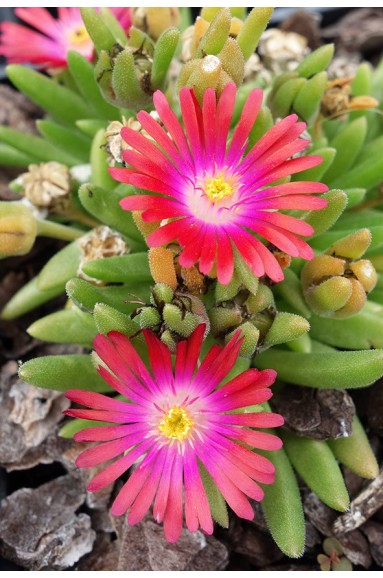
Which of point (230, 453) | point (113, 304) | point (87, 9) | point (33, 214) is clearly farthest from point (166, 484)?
point (87, 9)

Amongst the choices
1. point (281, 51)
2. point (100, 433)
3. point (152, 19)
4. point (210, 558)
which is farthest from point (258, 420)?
point (281, 51)

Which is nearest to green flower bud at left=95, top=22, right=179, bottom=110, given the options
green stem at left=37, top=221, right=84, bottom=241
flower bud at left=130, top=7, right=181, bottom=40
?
flower bud at left=130, top=7, right=181, bottom=40

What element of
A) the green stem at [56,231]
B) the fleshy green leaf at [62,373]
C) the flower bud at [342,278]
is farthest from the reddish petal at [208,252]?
the green stem at [56,231]

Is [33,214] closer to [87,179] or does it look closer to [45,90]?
[87,179]

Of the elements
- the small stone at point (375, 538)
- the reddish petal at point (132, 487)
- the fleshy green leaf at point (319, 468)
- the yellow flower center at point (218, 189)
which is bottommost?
the small stone at point (375, 538)

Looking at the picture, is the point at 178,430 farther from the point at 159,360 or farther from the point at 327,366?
the point at 327,366

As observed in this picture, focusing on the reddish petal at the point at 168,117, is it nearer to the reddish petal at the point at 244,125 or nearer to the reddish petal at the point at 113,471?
the reddish petal at the point at 244,125
